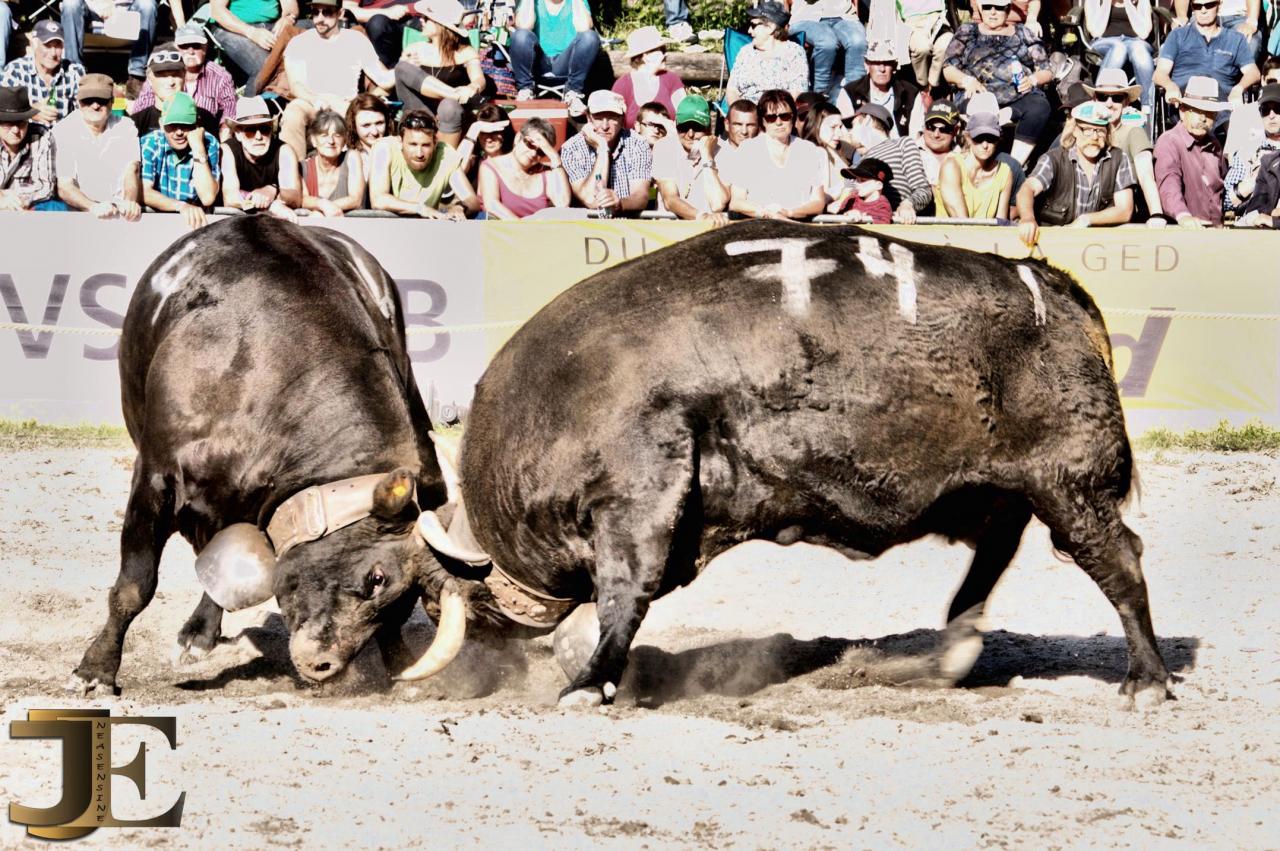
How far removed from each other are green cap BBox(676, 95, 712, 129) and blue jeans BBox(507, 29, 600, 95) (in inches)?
78.3

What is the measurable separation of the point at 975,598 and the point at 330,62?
8042mm

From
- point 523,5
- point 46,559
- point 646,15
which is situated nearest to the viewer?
point 46,559

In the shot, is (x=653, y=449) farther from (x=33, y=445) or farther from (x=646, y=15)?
(x=646, y=15)

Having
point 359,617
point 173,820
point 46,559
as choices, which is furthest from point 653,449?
point 46,559

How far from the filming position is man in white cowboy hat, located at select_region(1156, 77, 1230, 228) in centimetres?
1172

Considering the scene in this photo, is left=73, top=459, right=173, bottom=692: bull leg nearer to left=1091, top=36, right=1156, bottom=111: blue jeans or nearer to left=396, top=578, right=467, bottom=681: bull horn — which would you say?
left=396, top=578, right=467, bottom=681: bull horn

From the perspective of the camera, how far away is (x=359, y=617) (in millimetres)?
5828

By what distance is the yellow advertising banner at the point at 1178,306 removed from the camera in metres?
11.1

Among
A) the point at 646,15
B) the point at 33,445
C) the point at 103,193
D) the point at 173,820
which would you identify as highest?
the point at 646,15

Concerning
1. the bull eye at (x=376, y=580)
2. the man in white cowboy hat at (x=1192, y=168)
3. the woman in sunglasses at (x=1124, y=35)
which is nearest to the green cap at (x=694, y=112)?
the man in white cowboy hat at (x=1192, y=168)

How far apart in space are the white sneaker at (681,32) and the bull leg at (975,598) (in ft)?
32.9

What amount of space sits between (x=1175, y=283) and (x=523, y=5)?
5839mm

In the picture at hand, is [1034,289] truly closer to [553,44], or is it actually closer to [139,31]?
[553,44]

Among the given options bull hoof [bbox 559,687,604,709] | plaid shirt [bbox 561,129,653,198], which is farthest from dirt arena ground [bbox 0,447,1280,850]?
plaid shirt [bbox 561,129,653,198]
